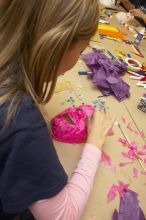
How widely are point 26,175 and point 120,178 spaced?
0.36m

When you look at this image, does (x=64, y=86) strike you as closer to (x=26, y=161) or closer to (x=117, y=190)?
(x=117, y=190)

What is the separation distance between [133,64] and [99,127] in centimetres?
60

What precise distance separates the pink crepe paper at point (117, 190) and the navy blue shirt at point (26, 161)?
24 centimetres

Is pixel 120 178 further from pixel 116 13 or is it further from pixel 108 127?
pixel 116 13

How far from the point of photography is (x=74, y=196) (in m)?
0.69

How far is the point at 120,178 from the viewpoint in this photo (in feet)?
2.73

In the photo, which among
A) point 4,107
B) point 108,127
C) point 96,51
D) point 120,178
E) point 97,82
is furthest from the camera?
point 96,51

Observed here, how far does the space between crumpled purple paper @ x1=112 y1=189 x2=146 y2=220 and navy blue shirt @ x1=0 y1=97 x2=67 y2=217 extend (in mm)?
236

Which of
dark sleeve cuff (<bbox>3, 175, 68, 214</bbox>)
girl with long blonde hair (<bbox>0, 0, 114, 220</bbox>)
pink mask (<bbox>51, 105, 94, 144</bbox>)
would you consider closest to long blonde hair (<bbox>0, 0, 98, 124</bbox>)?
girl with long blonde hair (<bbox>0, 0, 114, 220</bbox>)

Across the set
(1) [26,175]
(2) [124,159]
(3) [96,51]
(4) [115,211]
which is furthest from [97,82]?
(1) [26,175]

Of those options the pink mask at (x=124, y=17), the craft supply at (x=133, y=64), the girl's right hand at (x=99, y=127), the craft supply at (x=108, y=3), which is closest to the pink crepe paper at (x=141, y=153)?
the girl's right hand at (x=99, y=127)

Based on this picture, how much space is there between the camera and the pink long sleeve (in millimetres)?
611

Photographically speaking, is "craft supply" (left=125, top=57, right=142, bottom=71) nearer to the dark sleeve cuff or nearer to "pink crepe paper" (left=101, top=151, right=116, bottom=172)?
"pink crepe paper" (left=101, top=151, right=116, bottom=172)

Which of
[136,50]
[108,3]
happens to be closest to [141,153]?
[136,50]
